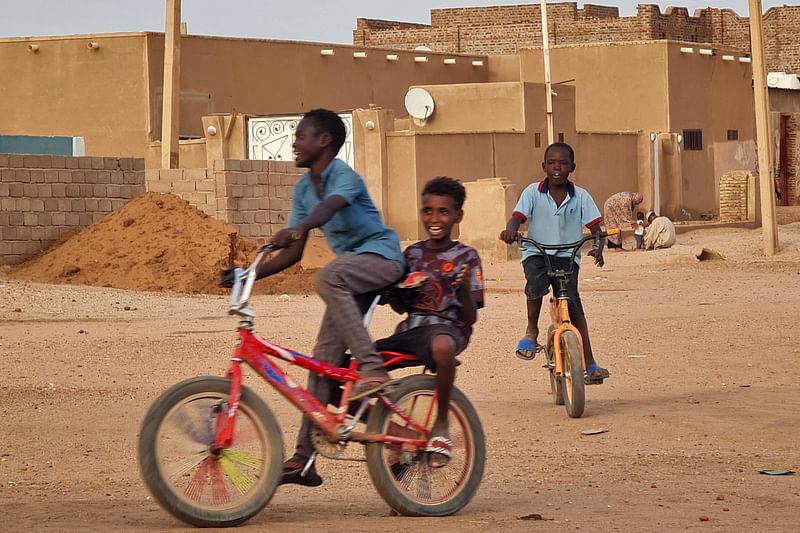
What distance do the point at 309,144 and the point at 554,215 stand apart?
292 cm

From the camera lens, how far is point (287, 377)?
537cm

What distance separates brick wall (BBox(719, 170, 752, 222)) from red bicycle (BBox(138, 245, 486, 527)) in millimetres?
28401

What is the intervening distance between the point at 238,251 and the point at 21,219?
295cm

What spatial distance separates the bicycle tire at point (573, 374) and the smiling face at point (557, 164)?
0.90 meters

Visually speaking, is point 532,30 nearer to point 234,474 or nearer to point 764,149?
point 764,149

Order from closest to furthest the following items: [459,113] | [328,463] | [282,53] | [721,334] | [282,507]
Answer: [282,507]
[328,463]
[721,334]
[459,113]
[282,53]

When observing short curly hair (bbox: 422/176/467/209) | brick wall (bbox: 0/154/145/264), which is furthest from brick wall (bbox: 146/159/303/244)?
short curly hair (bbox: 422/176/467/209)

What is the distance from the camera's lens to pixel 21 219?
19.3 metres

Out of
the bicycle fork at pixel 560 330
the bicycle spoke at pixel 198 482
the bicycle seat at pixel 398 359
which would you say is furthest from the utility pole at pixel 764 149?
the bicycle spoke at pixel 198 482

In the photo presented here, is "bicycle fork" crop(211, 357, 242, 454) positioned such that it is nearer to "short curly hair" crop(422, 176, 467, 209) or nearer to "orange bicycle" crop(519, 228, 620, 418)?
"short curly hair" crop(422, 176, 467, 209)

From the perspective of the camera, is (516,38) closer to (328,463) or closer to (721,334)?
(721,334)

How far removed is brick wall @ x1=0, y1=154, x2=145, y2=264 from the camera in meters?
19.2

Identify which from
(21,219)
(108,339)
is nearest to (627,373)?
(108,339)

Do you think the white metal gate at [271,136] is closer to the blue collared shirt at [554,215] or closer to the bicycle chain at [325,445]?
the blue collared shirt at [554,215]
